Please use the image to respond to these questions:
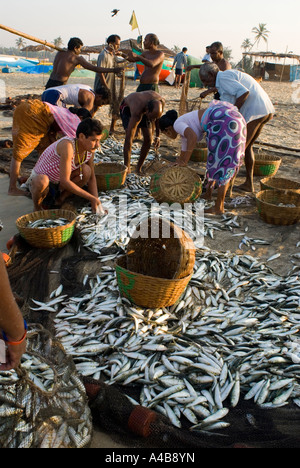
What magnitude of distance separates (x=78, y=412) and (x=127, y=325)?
104 cm

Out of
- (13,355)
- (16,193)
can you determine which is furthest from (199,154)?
(13,355)

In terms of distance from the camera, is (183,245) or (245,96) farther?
(245,96)

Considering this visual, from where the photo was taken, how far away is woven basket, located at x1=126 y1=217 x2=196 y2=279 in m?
3.48

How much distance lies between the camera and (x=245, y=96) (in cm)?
601

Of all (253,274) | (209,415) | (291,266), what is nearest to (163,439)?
(209,415)

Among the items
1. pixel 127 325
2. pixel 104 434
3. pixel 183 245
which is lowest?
pixel 104 434

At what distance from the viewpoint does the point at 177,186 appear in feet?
19.4

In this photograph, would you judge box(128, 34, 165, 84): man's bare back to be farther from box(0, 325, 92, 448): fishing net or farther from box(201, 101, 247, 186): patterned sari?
box(0, 325, 92, 448): fishing net

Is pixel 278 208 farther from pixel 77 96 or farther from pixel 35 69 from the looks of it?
pixel 35 69

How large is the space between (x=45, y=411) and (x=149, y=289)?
1388mm

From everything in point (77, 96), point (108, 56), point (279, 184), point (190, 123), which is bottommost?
point (279, 184)

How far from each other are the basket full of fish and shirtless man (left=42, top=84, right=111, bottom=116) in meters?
3.53

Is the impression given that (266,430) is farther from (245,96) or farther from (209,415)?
(245,96)
